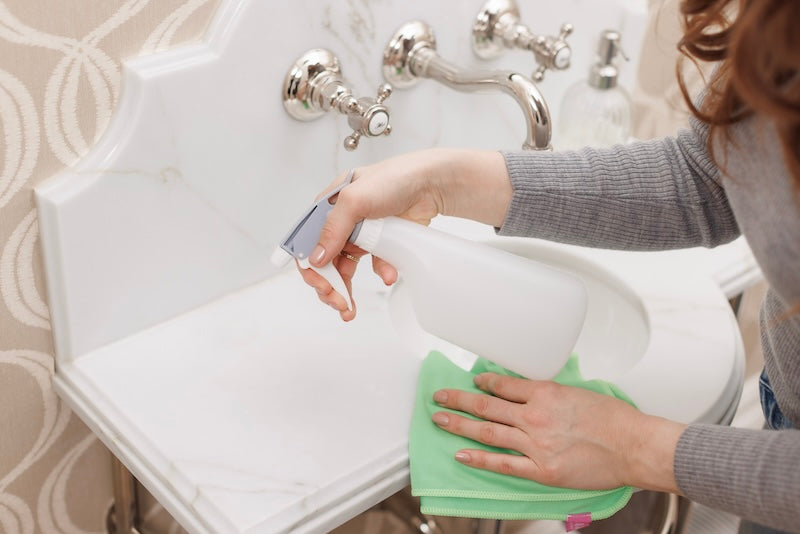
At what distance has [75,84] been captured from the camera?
29.1 inches

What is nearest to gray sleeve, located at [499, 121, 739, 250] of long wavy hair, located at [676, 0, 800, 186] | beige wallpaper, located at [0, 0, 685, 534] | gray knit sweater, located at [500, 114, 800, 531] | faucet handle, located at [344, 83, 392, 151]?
gray knit sweater, located at [500, 114, 800, 531]

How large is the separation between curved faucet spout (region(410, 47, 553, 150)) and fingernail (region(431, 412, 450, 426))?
11.9 inches

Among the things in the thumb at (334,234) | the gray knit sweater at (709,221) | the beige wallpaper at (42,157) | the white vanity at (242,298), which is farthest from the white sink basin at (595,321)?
the beige wallpaper at (42,157)

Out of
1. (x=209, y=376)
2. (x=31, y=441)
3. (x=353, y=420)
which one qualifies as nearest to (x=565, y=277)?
(x=353, y=420)

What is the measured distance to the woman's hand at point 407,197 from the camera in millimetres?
727

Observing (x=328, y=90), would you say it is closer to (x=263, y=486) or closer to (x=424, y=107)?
(x=424, y=107)

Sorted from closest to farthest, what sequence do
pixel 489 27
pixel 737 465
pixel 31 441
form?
pixel 737 465 < pixel 31 441 < pixel 489 27

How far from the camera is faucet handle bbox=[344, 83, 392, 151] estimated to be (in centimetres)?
81

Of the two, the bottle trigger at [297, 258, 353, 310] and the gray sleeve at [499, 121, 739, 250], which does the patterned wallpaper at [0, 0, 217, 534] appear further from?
the gray sleeve at [499, 121, 739, 250]

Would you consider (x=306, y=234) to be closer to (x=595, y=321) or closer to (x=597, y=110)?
(x=595, y=321)

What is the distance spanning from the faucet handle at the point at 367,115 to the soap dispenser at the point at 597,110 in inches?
14.8

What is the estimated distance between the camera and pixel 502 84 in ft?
2.91

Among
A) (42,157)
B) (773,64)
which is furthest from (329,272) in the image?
(773,64)

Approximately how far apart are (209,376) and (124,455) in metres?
0.11
